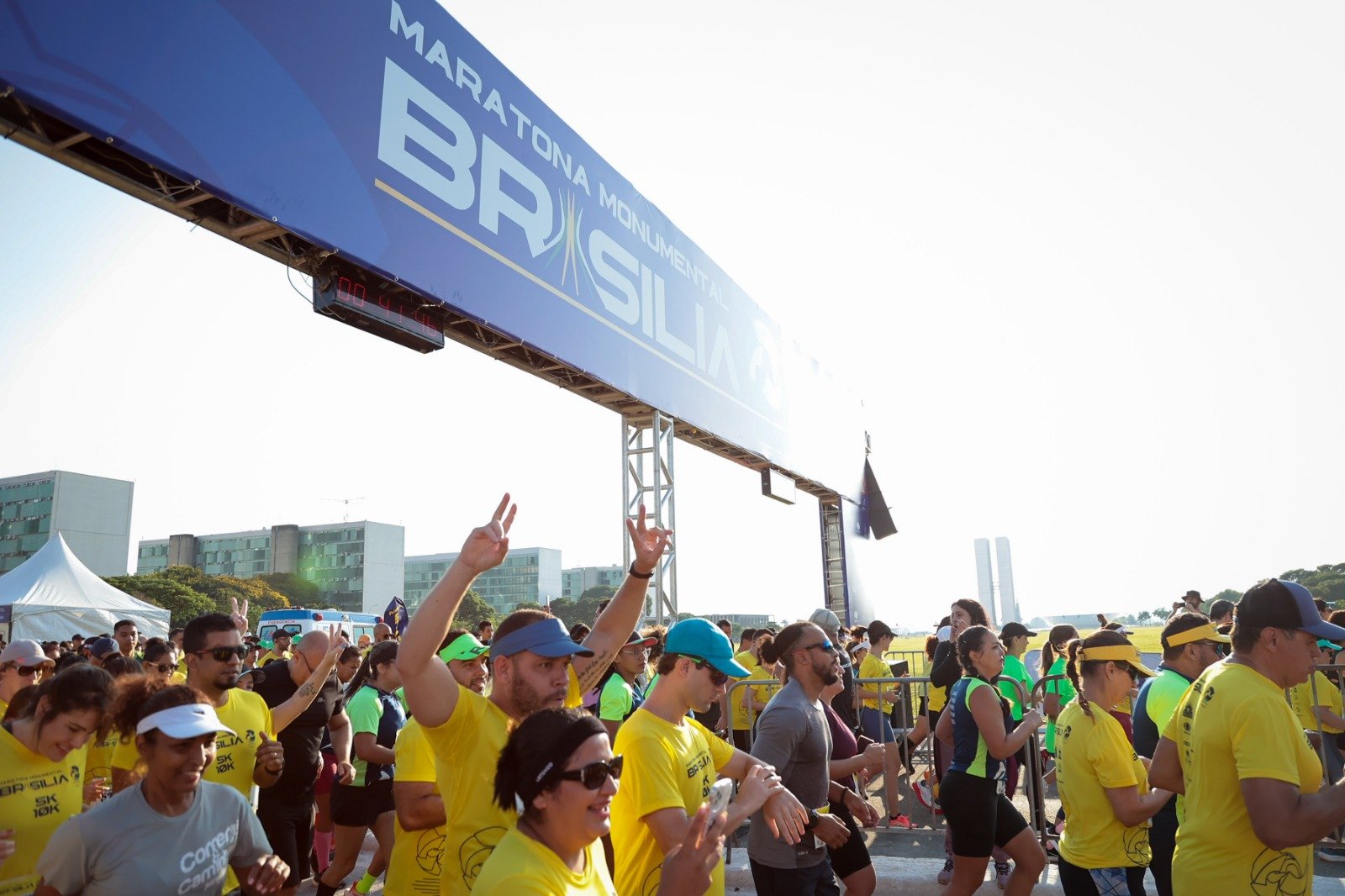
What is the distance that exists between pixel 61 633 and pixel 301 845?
64.9ft

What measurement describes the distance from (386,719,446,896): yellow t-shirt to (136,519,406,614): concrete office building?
111 m

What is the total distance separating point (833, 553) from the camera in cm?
2355

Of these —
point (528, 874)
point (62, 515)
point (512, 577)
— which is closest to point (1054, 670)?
point (528, 874)

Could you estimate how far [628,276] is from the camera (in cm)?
1420

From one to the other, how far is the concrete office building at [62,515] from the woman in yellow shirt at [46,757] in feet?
307

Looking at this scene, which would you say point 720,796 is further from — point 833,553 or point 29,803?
point 833,553

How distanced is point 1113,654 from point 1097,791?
66 centimetres

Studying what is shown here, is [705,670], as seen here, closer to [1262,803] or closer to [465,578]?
[465,578]

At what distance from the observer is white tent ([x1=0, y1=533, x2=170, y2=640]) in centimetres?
2042

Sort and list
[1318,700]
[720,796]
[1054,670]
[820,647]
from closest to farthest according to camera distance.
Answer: [720,796] < [820,647] < [1318,700] < [1054,670]

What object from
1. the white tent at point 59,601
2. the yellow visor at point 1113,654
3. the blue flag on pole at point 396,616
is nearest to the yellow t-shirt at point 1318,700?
the yellow visor at point 1113,654

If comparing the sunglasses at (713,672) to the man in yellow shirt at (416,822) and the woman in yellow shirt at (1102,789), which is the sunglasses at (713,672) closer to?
the man in yellow shirt at (416,822)

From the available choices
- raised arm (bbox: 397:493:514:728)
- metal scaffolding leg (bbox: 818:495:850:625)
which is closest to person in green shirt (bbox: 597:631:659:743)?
raised arm (bbox: 397:493:514:728)

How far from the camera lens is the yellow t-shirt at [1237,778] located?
289 cm
